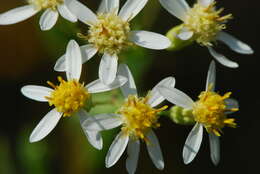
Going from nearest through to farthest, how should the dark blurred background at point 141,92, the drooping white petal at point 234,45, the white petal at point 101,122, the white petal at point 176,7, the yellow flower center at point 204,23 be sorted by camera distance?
the white petal at point 101,122
the white petal at point 176,7
the yellow flower center at point 204,23
the drooping white petal at point 234,45
the dark blurred background at point 141,92

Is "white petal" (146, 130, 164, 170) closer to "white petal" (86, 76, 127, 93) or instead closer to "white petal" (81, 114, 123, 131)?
"white petal" (81, 114, 123, 131)

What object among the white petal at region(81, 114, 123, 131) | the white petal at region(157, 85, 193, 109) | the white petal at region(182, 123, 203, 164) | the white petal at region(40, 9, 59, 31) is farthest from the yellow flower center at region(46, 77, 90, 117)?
the white petal at region(182, 123, 203, 164)

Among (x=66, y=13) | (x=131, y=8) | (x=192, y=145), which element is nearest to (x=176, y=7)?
(x=131, y=8)

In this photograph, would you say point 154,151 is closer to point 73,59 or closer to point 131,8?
point 73,59

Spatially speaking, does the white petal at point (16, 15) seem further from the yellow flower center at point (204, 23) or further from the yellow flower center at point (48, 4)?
the yellow flower center at point (204, 23)

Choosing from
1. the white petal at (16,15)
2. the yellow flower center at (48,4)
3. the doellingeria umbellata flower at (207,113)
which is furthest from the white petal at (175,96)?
the white petal at (16,15)

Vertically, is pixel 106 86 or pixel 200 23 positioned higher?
pixel 200 23
